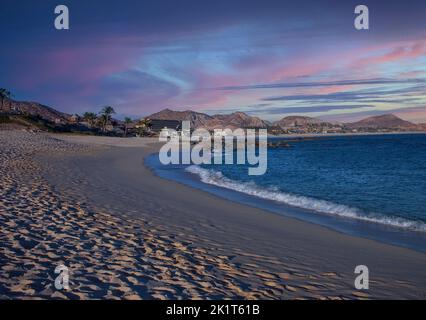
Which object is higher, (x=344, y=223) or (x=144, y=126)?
(x=144, y=126)

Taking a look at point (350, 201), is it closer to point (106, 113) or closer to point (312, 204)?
point (312, 204)

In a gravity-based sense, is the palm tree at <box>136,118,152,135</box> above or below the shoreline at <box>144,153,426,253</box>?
above

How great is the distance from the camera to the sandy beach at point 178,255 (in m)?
5.29

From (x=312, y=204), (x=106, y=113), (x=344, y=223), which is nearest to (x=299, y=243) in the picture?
(x=344, y=223)

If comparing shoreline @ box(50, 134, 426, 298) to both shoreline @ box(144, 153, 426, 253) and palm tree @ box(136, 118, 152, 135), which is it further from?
palm tree @ box(136, 118, 152, 135)

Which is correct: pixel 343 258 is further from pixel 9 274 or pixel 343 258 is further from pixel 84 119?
pixel 84 119

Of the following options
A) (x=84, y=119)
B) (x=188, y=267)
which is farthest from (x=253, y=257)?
(x=84, y=119)

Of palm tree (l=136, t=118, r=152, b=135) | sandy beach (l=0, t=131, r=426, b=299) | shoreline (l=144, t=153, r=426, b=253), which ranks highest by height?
palm tree (l=136, t=118, r=152, b=135)

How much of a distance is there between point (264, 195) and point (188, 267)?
11027 millimetres

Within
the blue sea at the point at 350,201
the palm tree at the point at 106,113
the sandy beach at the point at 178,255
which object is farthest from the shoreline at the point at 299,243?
the palm tree at the point at 106,113

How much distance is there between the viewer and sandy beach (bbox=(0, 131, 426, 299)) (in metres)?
5.29

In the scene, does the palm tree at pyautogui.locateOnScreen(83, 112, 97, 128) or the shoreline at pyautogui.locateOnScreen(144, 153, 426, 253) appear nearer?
the shoreline at pyautogui.locateOnScreen(144, 153, 426, 253)

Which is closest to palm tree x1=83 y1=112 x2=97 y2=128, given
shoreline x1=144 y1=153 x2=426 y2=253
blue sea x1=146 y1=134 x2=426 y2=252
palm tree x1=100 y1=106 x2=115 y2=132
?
palm tree x1=100 y1=106 x2=115 y2=132

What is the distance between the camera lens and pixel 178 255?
6.91m
